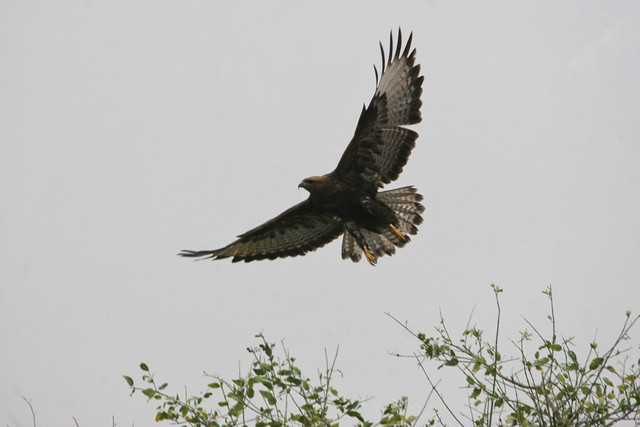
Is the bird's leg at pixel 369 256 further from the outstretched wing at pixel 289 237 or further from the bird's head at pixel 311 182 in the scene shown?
the bird's head at pixel 311 182

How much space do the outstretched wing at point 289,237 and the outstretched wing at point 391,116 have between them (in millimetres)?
1202

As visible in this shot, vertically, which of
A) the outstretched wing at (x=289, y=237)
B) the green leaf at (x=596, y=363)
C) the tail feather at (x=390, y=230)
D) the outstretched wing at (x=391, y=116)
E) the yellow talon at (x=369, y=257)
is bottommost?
the green leaf at (x=596, y=363)

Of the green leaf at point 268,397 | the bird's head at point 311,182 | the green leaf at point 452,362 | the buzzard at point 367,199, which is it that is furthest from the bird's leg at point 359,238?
the green leaf at point 268,397

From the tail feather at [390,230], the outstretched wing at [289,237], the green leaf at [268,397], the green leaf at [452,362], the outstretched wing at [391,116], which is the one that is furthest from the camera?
the outstretched wing at [289,237]

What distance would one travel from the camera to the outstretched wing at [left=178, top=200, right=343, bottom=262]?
925 cm

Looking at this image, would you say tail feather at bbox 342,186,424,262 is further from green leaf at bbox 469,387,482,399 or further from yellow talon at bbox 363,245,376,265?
green leaf at bbox 469,387,482,399

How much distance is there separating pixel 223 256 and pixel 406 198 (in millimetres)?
2829

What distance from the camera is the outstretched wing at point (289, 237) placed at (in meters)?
9.25

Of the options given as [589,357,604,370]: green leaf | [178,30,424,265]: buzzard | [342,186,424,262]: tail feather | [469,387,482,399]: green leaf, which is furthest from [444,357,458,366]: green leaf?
[342,186,424,262]: tail feather

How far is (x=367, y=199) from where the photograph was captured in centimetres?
856

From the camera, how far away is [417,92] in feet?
26.7

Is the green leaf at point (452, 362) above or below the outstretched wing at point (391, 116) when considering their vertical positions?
below

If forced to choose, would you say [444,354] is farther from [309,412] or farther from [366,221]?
[366,221]

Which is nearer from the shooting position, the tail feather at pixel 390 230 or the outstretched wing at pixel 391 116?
the outstretched wing at pixel 391 116
